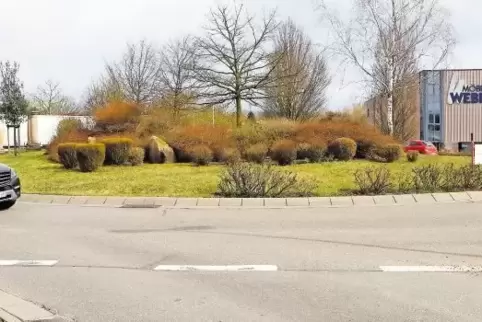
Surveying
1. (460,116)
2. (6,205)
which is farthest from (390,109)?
(6,205)

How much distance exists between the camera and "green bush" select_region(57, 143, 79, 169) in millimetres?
20656

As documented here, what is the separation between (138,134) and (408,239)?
18.3 metres

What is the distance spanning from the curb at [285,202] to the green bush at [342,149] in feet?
28.1

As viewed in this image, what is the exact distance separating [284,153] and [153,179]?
18.0ft

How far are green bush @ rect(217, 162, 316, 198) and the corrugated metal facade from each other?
4189cm

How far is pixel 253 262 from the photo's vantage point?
24.0 ft

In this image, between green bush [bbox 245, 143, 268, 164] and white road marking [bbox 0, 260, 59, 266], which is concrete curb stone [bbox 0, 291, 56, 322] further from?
green bush [bbox 245, 143, 268, 164]

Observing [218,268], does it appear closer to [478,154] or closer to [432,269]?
[432,269]

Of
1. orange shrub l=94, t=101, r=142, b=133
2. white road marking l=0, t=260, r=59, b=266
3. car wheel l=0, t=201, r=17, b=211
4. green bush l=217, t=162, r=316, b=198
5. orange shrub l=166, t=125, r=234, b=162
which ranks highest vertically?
orange shrub l=94, t=101, r=142, b=133

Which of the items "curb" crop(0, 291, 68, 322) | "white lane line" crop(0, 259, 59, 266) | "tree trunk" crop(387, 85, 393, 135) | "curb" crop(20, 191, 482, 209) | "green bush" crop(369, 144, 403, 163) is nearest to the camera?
"curb" crop(0, 291, 68, 322)

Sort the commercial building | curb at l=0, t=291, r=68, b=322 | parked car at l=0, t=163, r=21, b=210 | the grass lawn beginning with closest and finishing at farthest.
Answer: curb at l=0, t=291, r=68, b=322, parked car at l=0, t=163, r=21, b=210, the grass lawn, the commercial building

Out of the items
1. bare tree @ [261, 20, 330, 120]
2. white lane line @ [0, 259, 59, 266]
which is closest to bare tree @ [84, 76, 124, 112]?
bare tree @ [261, 20, 330, 120]

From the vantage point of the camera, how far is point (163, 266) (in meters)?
7.21

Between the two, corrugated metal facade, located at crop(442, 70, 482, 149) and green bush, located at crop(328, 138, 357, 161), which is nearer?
green bush, located at crop(328, 138, 357, 161)
